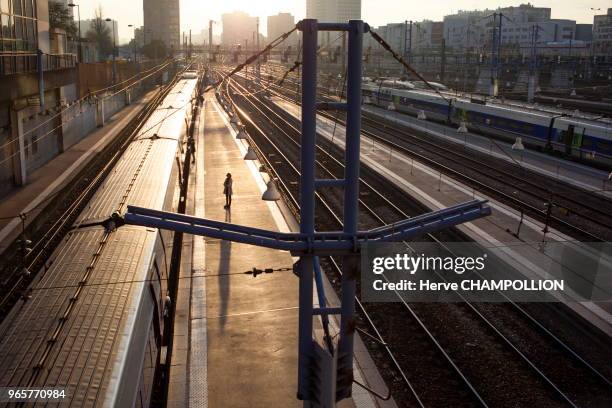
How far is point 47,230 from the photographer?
18109 millimetres

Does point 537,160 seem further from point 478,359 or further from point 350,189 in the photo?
point 350,189

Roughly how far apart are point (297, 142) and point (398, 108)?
65.2ft

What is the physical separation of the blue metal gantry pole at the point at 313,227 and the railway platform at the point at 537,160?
1225cm

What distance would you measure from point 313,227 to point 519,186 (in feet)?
67.8

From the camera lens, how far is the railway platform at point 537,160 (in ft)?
86.1

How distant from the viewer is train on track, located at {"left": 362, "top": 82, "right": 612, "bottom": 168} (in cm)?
3003

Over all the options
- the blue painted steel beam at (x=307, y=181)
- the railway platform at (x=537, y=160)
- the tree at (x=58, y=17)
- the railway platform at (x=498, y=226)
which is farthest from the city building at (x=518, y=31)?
the blue painted steel beam at (x=307, y=181)

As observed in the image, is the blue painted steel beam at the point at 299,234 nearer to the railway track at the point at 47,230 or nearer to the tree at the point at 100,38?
the railway track at the point at 47,230

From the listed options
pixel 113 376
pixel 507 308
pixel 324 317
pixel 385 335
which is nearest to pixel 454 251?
pixel 507 308

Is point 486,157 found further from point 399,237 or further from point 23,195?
point 399,237

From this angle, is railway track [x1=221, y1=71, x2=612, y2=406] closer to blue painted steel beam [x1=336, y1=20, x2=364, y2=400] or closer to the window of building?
blue painted steel beam [x1=336, y1=20, x2=364, y2=400]

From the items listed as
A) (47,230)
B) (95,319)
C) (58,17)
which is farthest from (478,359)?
(58,17)

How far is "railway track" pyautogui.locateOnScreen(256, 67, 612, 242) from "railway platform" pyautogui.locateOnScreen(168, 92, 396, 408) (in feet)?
14.5

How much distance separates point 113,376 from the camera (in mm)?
6328
